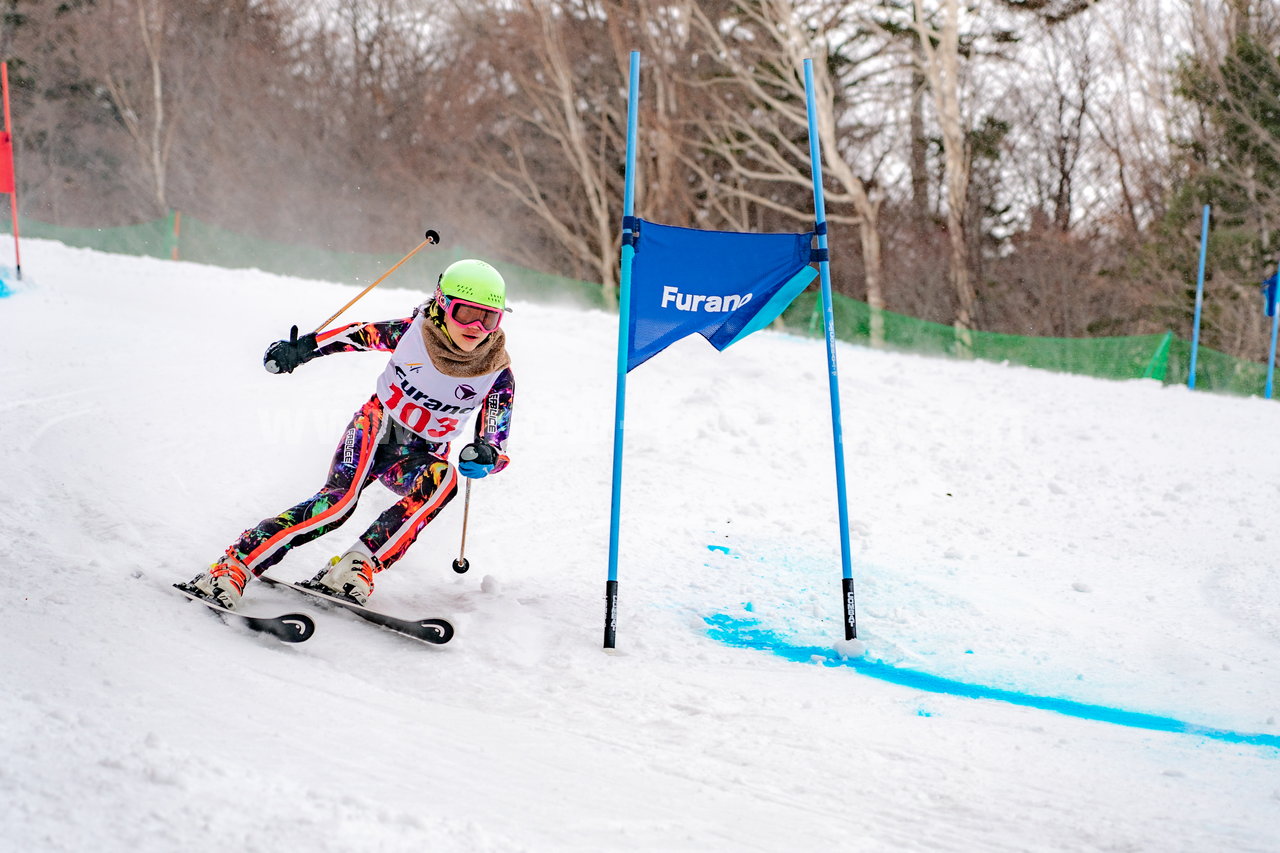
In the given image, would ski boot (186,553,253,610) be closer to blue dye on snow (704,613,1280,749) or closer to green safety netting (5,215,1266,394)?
blue dye on snow (704,613,1280,749)

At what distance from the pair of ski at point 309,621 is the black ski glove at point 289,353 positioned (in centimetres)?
93

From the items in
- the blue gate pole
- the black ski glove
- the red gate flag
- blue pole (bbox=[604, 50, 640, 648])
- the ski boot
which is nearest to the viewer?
the ski boot

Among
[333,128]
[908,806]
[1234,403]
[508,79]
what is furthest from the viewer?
[333,128]

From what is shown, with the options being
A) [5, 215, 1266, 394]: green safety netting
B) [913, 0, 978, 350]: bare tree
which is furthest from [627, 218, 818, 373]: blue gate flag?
[913, 0, 978, 350]: bare tree

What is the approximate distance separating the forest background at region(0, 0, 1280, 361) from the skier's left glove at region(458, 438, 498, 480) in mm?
17123

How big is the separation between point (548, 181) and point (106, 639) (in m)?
30.8

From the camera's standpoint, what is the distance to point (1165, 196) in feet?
81.1

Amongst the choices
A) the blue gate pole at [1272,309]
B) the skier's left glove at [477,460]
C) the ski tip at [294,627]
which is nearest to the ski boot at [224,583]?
the ski tip at [294,627]

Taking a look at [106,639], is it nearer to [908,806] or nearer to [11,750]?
[11,750]

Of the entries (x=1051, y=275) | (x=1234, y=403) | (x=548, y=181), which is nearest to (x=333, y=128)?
(x=548, y=181)

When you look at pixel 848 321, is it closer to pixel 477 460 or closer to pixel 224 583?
pixel 477 460

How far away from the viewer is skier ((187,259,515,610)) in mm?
4555

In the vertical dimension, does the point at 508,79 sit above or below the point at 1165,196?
above

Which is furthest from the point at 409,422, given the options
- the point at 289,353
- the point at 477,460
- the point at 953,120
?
the point at 953,120
